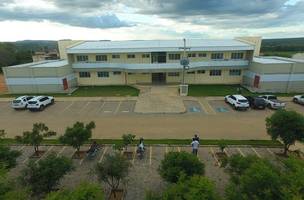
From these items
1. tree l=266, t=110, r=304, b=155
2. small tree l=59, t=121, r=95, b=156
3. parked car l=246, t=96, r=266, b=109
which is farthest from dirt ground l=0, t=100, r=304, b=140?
small tree l=59, t=121, r=95, b=156

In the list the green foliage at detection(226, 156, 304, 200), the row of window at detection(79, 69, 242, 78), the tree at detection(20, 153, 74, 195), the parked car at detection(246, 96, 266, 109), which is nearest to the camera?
the green foliage at detection(226, 156, 304, 200)

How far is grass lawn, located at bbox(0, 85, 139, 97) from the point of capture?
36331mm

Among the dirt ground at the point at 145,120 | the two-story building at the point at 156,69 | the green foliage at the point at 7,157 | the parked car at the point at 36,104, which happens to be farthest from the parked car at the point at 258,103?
the parked car at the point at 36,104

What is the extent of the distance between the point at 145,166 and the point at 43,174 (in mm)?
6902

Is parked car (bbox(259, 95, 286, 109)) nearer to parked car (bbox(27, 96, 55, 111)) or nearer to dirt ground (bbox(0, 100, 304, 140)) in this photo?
dirt ground (bbox(0, 100, 304, 140))

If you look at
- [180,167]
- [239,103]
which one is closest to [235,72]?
[239,103]

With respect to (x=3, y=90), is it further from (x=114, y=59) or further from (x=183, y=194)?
(x=183, y=194)

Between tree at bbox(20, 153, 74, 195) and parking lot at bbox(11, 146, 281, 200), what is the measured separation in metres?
2.05

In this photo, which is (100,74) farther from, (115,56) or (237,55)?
(237,55)

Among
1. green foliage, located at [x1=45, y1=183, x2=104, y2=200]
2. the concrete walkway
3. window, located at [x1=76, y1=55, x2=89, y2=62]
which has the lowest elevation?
the concrete walkway

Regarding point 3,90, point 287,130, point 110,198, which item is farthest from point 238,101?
point 3,90

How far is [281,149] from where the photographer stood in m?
18.0

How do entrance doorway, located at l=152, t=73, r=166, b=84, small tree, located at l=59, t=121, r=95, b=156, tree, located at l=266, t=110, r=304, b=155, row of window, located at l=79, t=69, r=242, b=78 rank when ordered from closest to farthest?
tree, located at l=266, t=110, r=304, b=155 → small tree, located at l=59, t=121, r=95, b=156 → row of window, located at l=79, t=69, r=242, b=78 → entrance doorway, located at l=152, t=73, r=166, b=84

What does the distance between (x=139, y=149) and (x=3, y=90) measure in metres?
37.5
